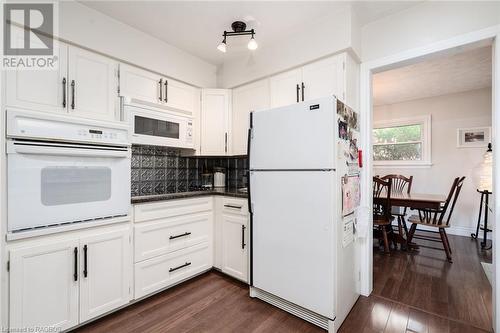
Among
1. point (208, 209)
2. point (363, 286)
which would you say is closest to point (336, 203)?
point (363, 286)

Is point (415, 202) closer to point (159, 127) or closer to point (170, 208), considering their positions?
point (170, 208)

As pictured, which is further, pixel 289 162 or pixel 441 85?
pixel 441 85

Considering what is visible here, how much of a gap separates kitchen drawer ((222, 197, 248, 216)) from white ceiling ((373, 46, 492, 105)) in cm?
240

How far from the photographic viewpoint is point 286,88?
239 centimetres

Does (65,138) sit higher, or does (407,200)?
(65,138)

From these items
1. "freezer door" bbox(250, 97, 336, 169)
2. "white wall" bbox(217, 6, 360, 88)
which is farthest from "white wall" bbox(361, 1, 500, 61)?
"freezer door" bbox(250, 97, 336, 169)

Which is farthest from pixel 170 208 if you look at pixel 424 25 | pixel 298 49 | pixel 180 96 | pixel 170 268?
pixel 424 25

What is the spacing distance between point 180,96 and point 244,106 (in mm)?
746

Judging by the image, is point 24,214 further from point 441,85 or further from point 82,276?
point 441,85

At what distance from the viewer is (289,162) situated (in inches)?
71.2

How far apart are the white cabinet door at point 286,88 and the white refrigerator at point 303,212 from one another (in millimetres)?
525

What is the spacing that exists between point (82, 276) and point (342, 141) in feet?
6.86

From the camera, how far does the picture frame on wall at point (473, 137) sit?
390 cm

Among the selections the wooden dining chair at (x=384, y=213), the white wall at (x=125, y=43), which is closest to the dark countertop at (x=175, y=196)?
the white wall at (x=125, y=43)
